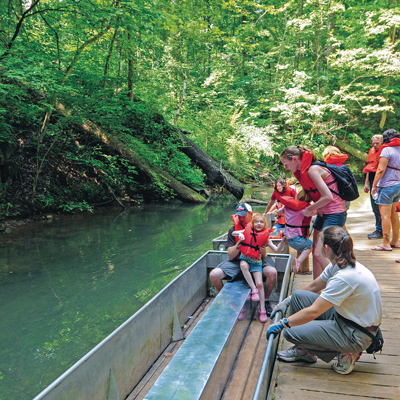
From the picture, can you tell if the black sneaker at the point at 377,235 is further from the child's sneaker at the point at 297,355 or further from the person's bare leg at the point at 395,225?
the child's sneaker at the point at 297,355

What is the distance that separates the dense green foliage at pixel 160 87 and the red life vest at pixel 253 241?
18.6ft

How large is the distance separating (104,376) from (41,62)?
8.62 m

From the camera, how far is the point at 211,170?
587 inches

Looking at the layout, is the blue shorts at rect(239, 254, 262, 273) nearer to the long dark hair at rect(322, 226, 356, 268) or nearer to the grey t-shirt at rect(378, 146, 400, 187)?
the long dark hair at rect(322, 226, 356, 268)

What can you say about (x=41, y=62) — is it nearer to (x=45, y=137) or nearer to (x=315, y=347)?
(x=45, y=137)

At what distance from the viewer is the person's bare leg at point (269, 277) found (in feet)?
13.2

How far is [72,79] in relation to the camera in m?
10.5

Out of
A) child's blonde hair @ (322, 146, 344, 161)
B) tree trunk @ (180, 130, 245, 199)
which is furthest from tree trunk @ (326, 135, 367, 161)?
child's blonde hair @ (322, 146, 344, 161)

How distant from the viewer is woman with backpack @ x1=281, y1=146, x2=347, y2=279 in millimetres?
3236

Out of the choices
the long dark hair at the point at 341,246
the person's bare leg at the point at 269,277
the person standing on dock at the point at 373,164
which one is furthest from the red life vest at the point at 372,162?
the long dark hair at the point at 341,246

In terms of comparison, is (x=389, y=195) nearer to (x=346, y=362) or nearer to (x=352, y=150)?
(x=346, y=362)

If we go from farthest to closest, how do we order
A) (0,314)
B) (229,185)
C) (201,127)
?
1. (201,127)
2. (229,185)
3. (0,314)

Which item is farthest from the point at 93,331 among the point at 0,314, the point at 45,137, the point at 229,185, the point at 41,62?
the point at 229,185

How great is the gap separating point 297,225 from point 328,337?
6.39 feet
